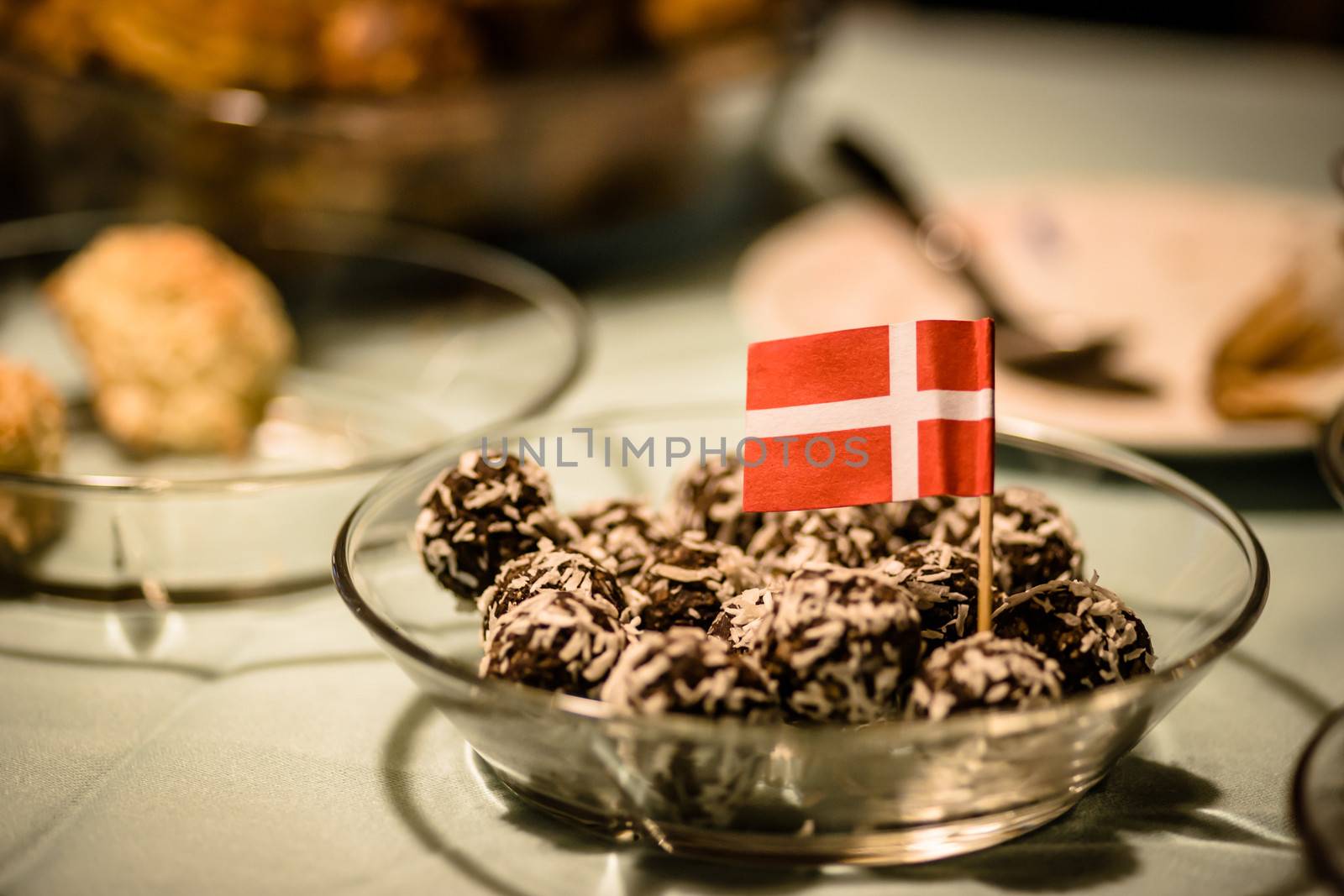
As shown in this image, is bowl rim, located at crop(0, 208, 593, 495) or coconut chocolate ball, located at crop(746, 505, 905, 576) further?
bowl rim, located at crop(0, 208, 593, 495)

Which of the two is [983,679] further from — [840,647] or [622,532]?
[622,532]

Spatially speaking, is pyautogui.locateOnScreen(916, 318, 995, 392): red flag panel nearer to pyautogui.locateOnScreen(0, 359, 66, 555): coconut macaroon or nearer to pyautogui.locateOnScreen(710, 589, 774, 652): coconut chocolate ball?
pyautogui.locateOnScreen(710, 589, 774, 652): coconut chocolate ball

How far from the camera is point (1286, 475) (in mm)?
1231

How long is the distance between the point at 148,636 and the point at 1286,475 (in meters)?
1.07

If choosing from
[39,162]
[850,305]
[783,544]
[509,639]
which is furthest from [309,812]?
[39,162]

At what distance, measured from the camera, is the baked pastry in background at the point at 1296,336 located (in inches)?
51.8

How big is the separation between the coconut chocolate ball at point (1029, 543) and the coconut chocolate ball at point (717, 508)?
161 millimetres

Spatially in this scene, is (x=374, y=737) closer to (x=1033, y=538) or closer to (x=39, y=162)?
(x=1033, y=538)

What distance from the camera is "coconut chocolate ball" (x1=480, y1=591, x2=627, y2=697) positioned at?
0.71m

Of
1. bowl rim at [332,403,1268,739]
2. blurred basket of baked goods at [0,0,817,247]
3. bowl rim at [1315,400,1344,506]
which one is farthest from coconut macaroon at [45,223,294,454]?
bowl rim at [1315,400,1344,506]

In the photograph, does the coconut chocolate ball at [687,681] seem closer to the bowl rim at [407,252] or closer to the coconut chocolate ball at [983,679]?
the coconut chocolate ball at [983,679]

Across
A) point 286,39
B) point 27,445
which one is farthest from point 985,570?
point 286,39

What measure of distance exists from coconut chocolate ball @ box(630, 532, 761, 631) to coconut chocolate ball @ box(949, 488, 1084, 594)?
171 millimetres

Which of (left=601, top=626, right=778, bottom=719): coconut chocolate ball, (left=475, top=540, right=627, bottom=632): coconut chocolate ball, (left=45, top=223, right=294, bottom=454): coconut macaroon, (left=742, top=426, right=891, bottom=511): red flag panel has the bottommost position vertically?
(left=601, top=626, right=778, bottom=719): coconut chocolate ball
